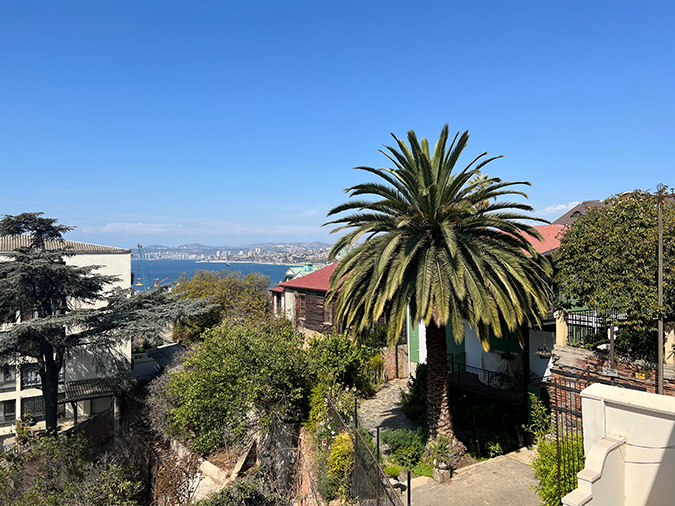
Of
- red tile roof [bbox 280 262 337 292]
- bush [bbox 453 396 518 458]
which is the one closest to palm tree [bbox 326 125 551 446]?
bush [bbox 453 396 518 458]

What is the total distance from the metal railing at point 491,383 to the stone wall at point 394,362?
12.7ft

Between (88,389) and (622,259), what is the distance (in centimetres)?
2732

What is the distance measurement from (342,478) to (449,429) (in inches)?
165

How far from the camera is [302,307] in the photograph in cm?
3131

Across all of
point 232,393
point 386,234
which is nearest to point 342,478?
point 232,393

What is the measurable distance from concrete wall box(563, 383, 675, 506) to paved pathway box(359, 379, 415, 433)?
954 cm

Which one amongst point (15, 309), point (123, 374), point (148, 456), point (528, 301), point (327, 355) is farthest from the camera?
point (123, 374)

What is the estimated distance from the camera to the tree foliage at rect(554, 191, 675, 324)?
919 cm

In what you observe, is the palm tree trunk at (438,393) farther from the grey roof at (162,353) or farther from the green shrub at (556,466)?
the grey roof at (162,353)

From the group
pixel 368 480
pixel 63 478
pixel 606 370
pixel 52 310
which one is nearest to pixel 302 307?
pixel 52 310

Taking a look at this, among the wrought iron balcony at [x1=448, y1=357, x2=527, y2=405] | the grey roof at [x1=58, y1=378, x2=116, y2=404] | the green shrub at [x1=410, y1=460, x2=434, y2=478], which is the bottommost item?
the grey roof at [x1=58, y1=378, x2=116, y2=404]

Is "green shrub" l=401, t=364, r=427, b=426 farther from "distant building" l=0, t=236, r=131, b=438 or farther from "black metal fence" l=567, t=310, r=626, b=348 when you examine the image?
"distant building" l=0, t=236, r=131, b=438

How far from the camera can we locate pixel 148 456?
17.8 meters

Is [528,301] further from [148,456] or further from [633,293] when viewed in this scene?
[148,456]
